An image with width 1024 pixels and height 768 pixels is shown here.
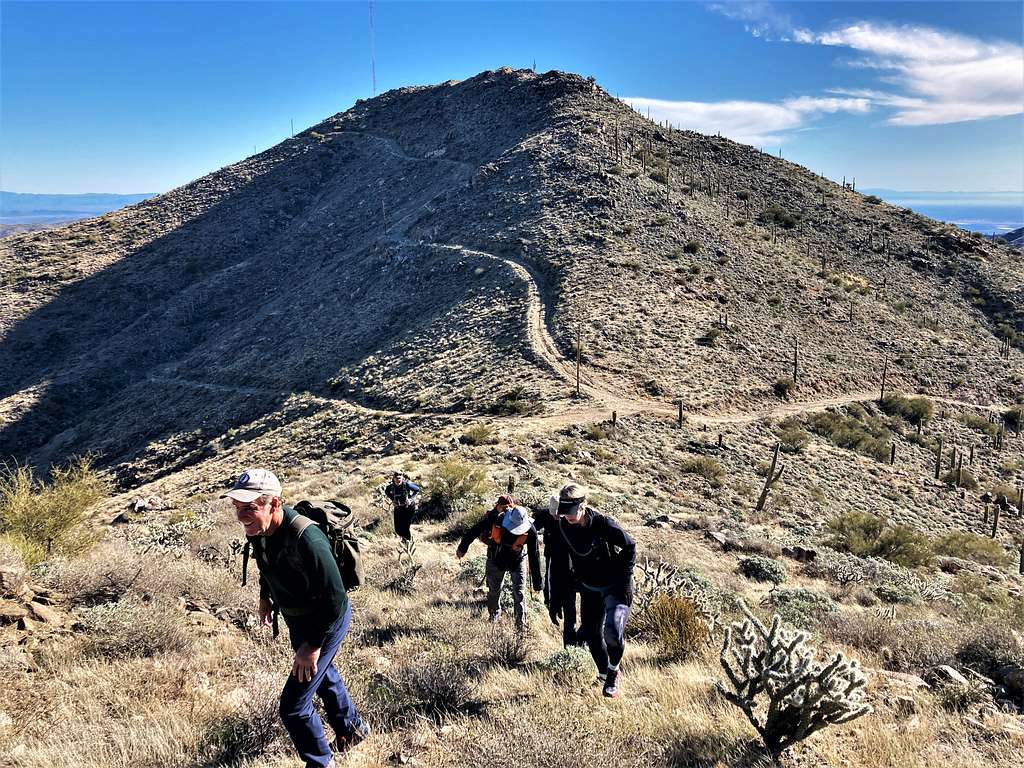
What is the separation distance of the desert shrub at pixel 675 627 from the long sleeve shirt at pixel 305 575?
13.0 feet

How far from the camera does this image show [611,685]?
15.7 feet

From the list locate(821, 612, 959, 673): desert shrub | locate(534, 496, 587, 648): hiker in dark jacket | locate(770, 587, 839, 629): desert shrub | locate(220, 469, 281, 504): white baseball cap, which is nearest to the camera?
locate(220, 469, 281, 504): white baseball cap

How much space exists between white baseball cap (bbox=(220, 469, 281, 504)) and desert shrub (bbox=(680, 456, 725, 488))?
1715 centimetres

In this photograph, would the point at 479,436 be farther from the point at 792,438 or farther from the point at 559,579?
the point at 559,579

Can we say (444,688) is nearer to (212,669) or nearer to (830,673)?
(212,669)

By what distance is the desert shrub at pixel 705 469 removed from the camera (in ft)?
61.0

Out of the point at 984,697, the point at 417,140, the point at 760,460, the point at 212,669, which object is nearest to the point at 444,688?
the point at 212,669

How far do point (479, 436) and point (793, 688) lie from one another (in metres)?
16.6

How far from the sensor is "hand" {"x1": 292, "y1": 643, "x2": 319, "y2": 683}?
131 inches

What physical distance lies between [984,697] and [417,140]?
64116mm

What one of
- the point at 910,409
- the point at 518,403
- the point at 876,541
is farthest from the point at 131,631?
the point at 910,409

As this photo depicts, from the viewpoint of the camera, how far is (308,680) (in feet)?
11.1

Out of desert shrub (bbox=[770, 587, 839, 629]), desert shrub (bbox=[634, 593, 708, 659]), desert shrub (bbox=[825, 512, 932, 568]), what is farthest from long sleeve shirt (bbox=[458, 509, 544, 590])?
desert shrub (bbox=[825, 512, 932, 568])

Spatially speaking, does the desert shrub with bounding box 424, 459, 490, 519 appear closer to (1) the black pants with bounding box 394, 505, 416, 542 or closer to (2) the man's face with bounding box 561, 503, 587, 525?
(1) the black pants with bounding box 394, 505, 416, 542
